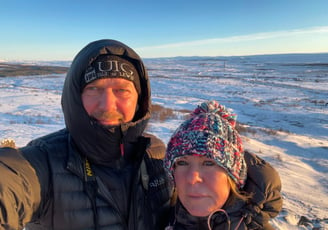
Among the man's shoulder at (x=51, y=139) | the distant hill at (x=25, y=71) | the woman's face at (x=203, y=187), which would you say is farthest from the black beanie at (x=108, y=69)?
the distant hill at (x=25, y=71)

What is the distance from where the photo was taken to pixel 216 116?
4.49 ft

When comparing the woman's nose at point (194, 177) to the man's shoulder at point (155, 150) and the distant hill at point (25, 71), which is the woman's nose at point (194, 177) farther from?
the distant hill at point (25, 71)

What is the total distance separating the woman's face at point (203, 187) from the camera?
49.3 inches

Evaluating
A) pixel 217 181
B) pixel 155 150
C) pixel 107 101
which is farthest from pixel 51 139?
pixel 217 181

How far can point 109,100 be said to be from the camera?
149 centimetres

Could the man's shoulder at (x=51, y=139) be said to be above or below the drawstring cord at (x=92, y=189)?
above

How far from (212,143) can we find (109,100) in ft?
2.15

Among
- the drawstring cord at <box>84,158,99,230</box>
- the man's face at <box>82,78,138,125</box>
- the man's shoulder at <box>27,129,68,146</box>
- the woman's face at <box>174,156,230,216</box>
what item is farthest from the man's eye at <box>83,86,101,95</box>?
the woman's face at <box>174,156,230,216</box>

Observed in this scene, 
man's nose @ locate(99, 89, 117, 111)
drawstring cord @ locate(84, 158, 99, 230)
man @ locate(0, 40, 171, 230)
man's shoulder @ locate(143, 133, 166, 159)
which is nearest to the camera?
man @ locate(0, 40, 171, 230)

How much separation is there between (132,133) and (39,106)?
40.9ft

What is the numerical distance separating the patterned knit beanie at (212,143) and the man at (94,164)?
266mm

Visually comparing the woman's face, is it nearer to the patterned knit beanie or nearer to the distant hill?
the patterned knit beanie

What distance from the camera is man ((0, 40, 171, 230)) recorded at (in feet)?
3.86

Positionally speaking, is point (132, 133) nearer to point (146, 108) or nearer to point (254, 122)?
point (146, 108)
